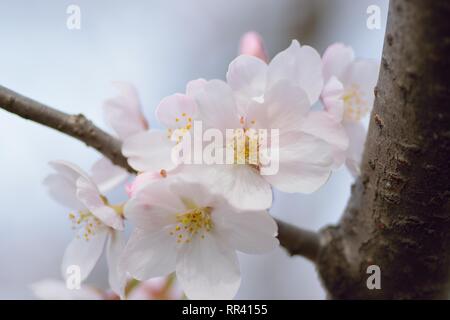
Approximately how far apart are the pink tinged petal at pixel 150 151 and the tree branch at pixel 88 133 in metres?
0.09

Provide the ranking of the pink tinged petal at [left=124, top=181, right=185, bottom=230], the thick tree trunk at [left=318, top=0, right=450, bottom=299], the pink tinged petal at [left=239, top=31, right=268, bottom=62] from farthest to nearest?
the pink tinged petal at [left=239, top=31, right=268, bottom=62] → the pink tinged petal at [left=124, top=181, right=185, bottom=230] → the thick tree trunk at [left=318, top=0, right=450, bottom=299]

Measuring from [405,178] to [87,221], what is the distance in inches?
23.0

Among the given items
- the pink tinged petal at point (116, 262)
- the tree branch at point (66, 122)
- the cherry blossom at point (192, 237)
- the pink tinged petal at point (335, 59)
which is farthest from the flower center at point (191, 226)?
the pink tinged petal at point (335, 59)

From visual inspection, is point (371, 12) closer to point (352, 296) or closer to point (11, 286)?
point (352, 296)

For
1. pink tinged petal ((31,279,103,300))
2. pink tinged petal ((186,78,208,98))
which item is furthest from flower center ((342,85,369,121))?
pink tinged petal ((31,279,103,300))

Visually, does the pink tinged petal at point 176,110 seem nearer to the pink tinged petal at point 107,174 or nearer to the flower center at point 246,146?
the flower center at point 246,146

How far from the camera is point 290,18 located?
3.12 meters

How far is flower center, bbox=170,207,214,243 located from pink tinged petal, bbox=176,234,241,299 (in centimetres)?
1

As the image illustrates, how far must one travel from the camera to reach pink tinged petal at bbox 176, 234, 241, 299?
81 centimetres

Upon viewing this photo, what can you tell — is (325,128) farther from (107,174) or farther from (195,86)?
(107,174)

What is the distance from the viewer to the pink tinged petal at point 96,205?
2.74 ft

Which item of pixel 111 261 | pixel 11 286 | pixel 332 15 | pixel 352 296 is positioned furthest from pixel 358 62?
pixel 11 286

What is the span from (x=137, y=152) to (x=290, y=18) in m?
2.45

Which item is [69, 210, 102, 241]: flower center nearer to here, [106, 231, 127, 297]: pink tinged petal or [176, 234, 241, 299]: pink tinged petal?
[106, 231, 127, 297]: pink tinged petal
